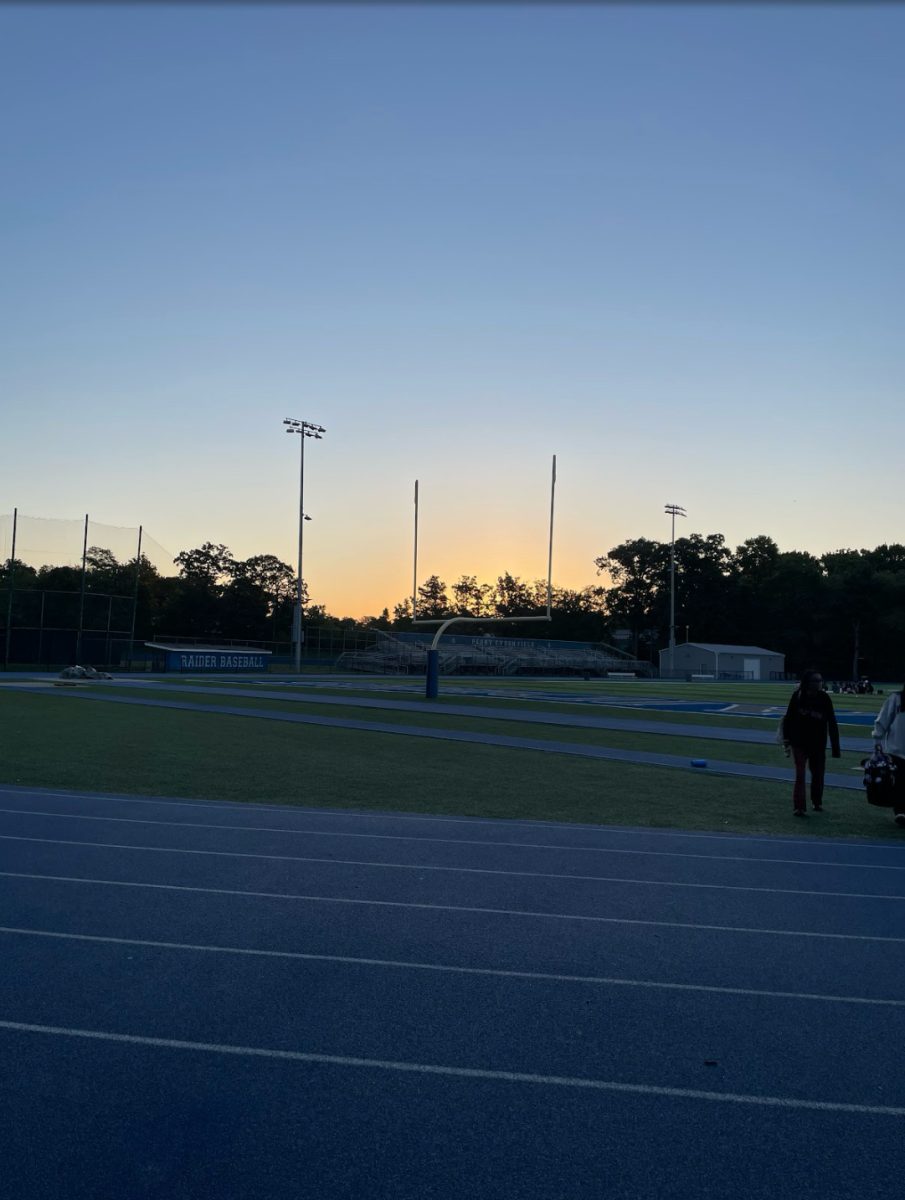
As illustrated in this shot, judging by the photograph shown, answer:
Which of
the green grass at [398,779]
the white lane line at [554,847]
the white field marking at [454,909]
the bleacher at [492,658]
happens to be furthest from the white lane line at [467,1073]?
the bleacher at [492,658]

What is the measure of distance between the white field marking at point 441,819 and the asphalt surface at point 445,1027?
1202 mm

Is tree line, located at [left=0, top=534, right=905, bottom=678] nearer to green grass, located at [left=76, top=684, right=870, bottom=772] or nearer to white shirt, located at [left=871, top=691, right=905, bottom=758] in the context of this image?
green grass, located at [left=76, top=684, right=870, bottom=772]

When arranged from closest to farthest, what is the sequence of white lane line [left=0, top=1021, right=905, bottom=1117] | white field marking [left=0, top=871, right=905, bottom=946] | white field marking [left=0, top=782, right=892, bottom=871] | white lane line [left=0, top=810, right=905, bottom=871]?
white lane line [left=0, top=1021, right=905, bottom=1117] → white field marking [left=0, top=871, right=905, bottom=946] → white lane line [left=0, top=810, right=905, bottom=871] → white field marking [left=0, top=782, right=892, bottom=871]

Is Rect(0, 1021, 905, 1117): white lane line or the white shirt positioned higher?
the white shirt

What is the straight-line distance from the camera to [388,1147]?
3.69 m

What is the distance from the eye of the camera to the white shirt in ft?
36.3

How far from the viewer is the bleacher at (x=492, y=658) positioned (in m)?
73.1

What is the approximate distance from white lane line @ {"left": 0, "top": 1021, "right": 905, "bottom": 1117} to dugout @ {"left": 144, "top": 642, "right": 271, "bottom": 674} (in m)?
50.2

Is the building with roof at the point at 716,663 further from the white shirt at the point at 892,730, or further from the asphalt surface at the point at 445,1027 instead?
the asphalt surface at the point at 445,1027

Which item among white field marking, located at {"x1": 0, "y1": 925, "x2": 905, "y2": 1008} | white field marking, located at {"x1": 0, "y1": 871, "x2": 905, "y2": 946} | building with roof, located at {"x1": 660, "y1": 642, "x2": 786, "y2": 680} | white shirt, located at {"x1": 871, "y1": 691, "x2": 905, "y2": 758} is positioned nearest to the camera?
white field marking, located at {"x1": 0, "y1": 925, "x2": 905, "y2": 1008}

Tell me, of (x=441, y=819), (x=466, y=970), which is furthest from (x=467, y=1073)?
(x=441, y=819)

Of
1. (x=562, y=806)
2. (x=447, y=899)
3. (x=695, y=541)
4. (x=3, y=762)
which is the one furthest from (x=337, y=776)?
(x=695, y=541)

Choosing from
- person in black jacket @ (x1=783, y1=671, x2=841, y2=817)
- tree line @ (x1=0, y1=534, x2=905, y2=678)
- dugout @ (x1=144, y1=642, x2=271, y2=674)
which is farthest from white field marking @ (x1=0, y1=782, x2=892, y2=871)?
tree line @ (x1=0, y1=534, x2=905, y2=678)

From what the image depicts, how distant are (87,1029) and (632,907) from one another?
3.96m
